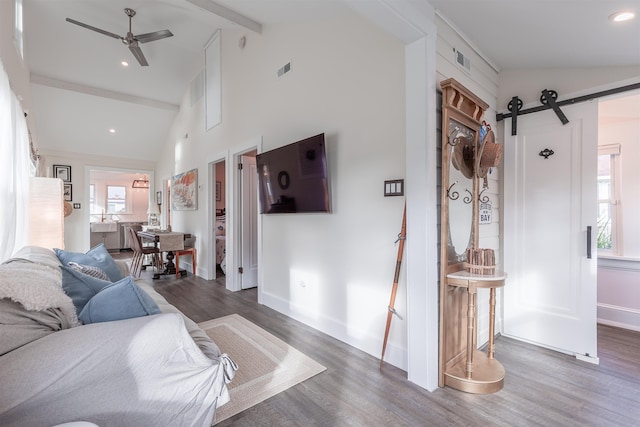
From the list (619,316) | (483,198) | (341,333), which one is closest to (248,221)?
(341,333)

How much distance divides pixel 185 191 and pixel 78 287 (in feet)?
14.8

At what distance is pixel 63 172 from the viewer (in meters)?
6.88

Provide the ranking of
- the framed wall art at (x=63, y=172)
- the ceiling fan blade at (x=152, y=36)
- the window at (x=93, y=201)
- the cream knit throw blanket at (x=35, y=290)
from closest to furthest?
the cream knit throw blanket at (x=35, y=290), the ceiling fan blade at (x=152, y=36), the framed wall art at (x=63, y=172), the window at (x=93, y=201)

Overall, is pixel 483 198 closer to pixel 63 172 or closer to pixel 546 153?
pixel 546 153

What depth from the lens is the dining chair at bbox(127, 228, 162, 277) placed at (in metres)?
5.43

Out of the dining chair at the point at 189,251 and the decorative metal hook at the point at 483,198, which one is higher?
the decorative metal hook at the point at 483,198

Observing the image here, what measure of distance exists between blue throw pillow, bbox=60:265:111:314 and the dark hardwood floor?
0.99 m

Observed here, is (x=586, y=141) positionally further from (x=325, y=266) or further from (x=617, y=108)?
(x=325, y=266)

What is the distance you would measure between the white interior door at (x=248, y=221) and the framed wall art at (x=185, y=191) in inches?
61.1

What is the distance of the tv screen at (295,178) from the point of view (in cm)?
275

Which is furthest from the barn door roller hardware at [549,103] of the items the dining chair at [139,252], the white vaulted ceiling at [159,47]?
the dining chair at [139,252]

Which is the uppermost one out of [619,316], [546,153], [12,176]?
[546,153]

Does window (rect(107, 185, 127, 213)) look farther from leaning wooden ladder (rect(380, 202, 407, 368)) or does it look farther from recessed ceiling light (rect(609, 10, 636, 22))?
recessed ceiling light (rect(609, 10, 636, 22))

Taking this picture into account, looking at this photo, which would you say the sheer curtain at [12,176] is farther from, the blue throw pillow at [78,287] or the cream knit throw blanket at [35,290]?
the cream knit throw blanket at [35,290]
